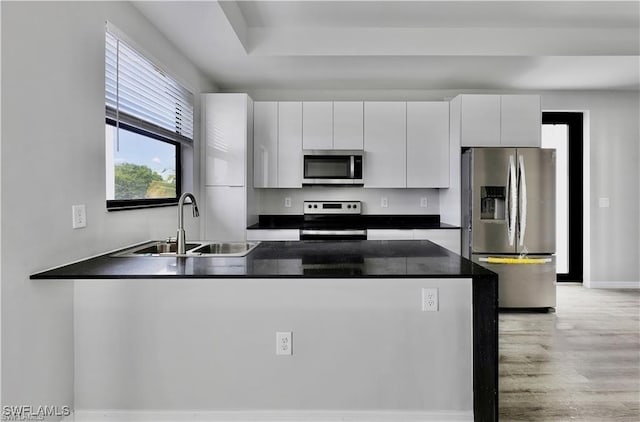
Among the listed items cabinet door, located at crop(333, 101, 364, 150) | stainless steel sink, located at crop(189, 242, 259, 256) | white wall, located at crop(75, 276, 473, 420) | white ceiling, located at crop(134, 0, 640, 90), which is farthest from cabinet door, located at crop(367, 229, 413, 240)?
white wall, located at crop(75, 276, 473, 420)

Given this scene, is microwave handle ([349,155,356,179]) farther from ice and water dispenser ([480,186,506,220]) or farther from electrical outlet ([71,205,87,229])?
electrical outlet ([71,205,87,229])

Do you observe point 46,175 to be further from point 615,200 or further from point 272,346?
point 615,200

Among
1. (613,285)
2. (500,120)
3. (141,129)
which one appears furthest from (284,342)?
(613,285)

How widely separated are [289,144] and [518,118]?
7.30ft

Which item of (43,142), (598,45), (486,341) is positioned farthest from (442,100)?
(43,142)

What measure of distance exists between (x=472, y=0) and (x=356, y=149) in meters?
→ 1.73

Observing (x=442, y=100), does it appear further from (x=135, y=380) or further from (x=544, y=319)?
(x=135, y=380)

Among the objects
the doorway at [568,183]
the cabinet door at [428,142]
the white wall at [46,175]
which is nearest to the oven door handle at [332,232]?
the cabinet door at [428,142]

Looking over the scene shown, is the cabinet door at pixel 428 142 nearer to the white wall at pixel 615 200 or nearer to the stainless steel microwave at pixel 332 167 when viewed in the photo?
the stainless steel microwave at pixel 332 167

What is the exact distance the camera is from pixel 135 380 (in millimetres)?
2125

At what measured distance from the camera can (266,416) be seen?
216 cm

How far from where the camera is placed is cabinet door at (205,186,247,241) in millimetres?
4289

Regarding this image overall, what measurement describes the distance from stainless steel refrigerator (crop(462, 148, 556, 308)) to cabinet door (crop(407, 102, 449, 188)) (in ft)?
1.18

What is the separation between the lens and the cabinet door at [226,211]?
4.29 meters
